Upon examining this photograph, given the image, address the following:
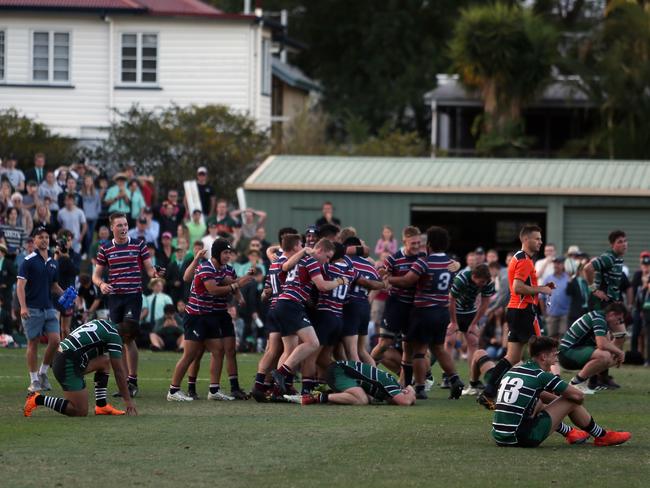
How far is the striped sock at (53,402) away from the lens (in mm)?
13930

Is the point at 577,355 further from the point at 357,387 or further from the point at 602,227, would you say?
the point at 602,227

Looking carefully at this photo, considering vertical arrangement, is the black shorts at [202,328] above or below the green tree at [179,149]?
below

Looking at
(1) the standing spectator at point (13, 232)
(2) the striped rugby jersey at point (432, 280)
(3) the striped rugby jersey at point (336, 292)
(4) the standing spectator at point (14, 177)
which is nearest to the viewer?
(3) the striped rugby jersey at point (336, 292)

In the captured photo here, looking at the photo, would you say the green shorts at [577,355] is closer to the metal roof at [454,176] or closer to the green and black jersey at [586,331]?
the green and black jersey at [586,331]

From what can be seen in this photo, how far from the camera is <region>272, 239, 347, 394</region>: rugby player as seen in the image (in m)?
16.0

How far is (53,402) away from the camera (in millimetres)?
14016

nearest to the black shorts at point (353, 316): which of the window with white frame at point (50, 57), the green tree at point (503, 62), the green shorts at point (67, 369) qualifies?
the green shorts at point (67, 369)

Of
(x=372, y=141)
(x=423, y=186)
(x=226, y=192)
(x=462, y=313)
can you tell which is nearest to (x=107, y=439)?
(x=462, y=313)

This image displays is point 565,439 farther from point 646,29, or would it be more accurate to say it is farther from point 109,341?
point 646,29

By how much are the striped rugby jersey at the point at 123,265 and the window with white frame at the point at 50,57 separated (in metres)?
26.6

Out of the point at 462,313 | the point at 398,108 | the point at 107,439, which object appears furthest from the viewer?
the point at 398,108

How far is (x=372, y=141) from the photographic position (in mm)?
46312

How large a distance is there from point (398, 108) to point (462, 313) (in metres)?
41.7

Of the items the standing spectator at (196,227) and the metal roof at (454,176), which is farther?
the metal roof at (454,176)
